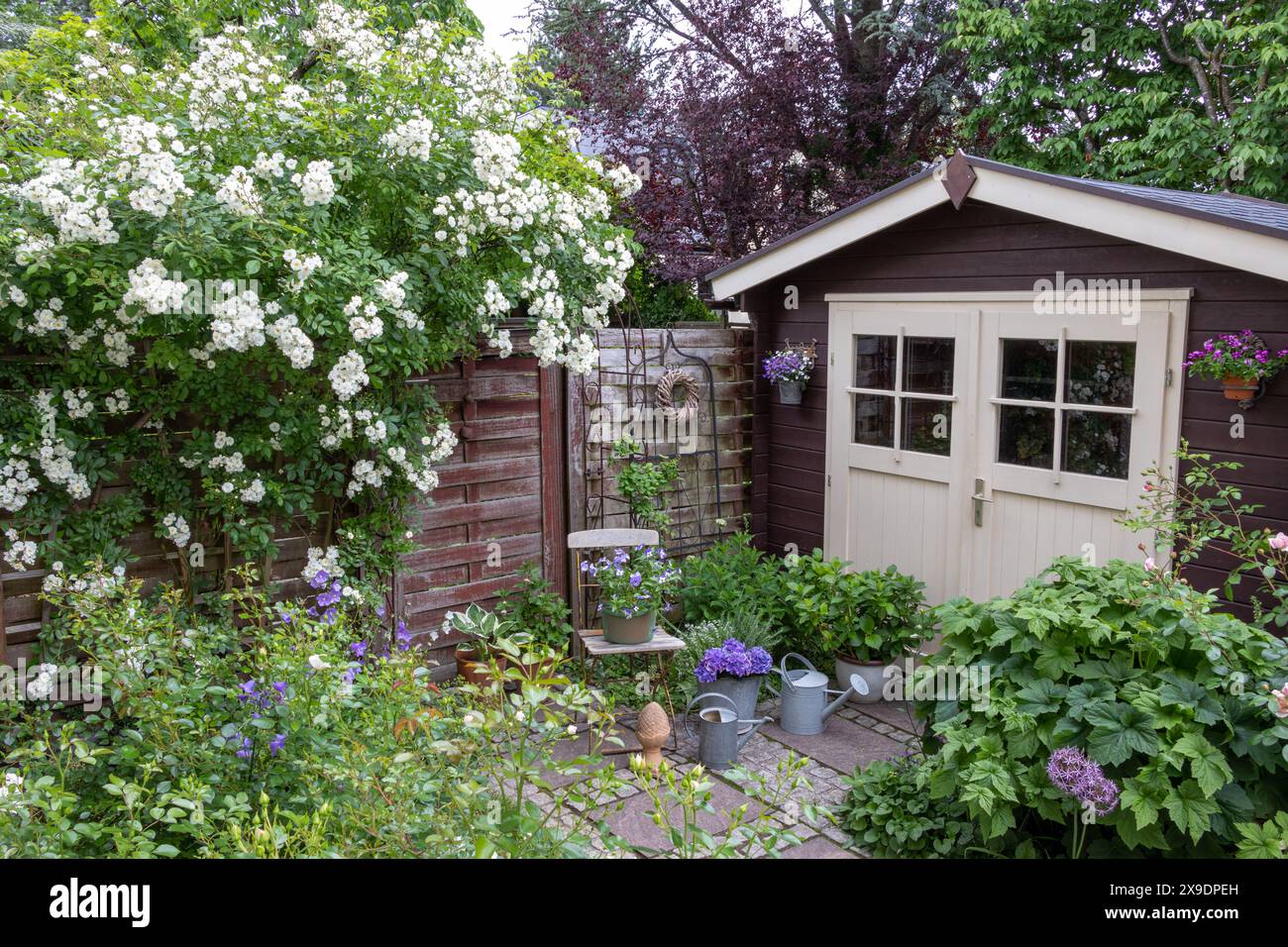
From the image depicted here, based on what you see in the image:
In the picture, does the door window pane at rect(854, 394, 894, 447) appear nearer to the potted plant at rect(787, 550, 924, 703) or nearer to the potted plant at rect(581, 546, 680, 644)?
the potted plant at rect(787, 550, 924, 703)

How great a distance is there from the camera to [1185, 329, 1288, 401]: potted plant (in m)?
4.12

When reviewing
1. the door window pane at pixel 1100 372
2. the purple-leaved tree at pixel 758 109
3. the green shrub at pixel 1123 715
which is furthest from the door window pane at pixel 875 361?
the purple-leaved tree at pixel 758 109

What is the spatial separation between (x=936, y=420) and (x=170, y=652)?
163 inches

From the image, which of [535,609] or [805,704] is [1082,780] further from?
[535,609]

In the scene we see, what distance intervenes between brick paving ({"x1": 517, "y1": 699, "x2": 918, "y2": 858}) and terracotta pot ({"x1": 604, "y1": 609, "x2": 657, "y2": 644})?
1.45 ft

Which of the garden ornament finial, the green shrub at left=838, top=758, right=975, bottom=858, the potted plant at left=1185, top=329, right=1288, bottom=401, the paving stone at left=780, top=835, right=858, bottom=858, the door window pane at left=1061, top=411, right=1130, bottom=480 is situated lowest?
the paving stone at left=780, top=835, right=858, bottom=858

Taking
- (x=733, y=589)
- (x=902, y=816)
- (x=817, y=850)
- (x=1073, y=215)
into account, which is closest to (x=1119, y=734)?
(x=902, y=816)

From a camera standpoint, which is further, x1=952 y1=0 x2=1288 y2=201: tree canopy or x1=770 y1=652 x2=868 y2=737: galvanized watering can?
x1=952 y1=0 x2=1288 y2=201: tree canopy

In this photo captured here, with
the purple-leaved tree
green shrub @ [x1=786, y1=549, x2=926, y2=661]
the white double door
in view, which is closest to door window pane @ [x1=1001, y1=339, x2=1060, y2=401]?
the white double door

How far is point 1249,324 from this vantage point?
4.26m

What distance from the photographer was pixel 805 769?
15.1ft

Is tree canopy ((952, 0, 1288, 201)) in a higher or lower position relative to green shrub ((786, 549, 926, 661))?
higher
